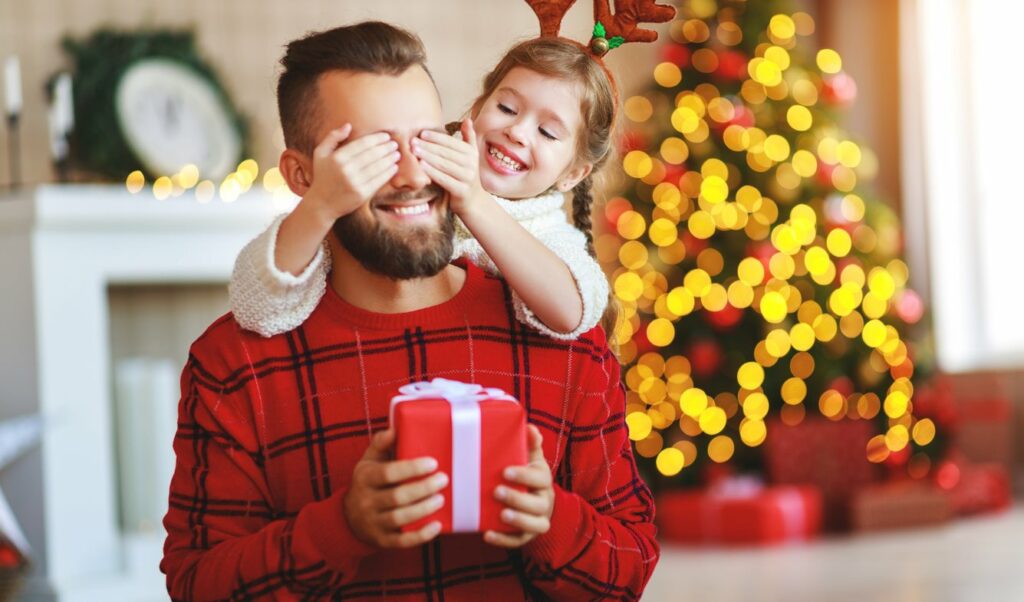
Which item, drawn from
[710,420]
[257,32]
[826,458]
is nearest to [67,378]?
[257,32]

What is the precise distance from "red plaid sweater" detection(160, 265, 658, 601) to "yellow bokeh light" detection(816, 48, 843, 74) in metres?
4.55

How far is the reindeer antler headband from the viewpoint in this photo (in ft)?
5.53

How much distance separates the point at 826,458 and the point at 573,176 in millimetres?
3707

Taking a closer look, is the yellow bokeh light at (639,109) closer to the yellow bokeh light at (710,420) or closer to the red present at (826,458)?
the yellow bokeh light at (710,420)

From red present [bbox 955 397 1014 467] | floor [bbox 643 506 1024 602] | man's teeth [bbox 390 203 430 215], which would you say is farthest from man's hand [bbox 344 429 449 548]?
red present [bbox 955 397 1014 467]

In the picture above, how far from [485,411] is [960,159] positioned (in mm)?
5404

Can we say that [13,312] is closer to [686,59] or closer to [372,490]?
[686,59]

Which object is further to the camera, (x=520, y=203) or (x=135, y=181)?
(x=135, y=181)

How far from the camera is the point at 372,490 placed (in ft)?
3.94

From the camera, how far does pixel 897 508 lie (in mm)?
5184

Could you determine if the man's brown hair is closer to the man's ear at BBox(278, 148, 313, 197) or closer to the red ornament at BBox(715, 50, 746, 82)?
the man's ear at BBox(278, 148, 313, 197)

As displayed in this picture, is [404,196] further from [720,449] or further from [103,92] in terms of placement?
[720,449]

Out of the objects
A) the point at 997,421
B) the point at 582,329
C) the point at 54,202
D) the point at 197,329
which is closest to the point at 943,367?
the point at 997,421

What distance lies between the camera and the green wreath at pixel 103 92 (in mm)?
4594
